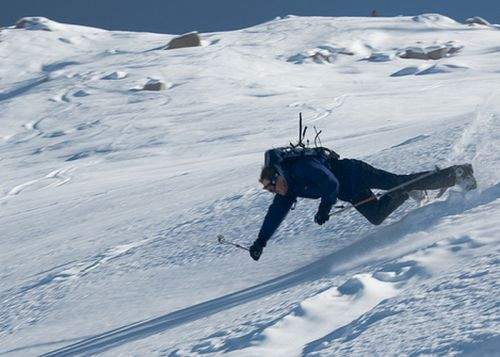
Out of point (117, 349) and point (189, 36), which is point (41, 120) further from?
point (117, 349)

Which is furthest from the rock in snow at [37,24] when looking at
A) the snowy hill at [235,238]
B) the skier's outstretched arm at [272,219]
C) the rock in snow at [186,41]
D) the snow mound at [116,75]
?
the skier's outstretched arm at [272,219]

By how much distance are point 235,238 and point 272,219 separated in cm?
195

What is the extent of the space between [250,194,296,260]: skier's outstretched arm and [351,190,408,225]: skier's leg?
2.25 ft

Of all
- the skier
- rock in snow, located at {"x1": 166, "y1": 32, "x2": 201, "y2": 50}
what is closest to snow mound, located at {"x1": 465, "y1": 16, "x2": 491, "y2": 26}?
rock in snow, located at {"x1": 166, "y1": 32, "x2": 201, "y2": 50}

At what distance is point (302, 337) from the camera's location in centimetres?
527

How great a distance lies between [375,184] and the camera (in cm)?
797

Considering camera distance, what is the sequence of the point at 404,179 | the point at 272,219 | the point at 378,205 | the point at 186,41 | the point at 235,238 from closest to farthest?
the point at 272,219, the point at 378,205, the point at 404,179, the point at 235,238, the point at 186,41

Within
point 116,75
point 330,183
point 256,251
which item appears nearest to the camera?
point 330,183

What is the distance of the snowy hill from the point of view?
17.4 feet

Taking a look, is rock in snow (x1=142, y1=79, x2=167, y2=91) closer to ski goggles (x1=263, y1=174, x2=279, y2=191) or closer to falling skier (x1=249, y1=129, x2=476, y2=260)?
falling skier (x1=249, y1=129, x2=476, y2=260)

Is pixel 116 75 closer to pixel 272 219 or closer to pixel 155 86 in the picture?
pixel 155 86

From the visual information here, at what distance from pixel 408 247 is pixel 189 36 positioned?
4029cm

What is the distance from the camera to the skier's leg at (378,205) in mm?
7902

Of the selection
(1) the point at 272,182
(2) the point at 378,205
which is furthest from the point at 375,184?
(1) the point at 272,182
